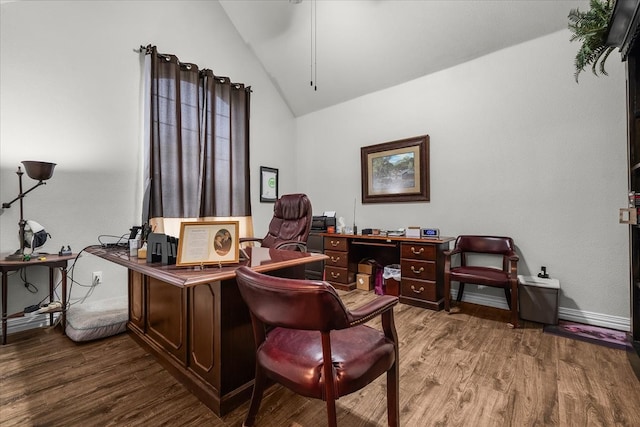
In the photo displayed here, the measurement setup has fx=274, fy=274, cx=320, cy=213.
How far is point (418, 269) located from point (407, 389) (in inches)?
59.8

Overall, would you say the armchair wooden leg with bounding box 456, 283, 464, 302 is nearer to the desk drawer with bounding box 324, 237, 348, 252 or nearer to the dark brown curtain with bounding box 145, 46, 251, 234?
the desk drawer with bounding box 324, 237, 348, 252

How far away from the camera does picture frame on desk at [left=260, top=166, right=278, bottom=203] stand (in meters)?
4.28

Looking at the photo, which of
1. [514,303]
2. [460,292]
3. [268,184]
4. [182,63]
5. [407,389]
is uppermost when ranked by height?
[182,63]

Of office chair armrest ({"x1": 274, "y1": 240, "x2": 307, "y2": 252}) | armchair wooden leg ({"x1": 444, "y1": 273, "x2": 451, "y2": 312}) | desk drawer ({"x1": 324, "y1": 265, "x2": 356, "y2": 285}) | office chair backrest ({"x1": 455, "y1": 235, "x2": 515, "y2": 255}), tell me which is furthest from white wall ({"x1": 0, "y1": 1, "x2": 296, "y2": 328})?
office chair backrest ({"x1": 455, "y1": 235, "x2": 515, "y2": 255})

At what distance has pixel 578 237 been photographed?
2.56 meters

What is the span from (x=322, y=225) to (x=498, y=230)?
2.16 m

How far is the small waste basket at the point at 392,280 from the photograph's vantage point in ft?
10.6

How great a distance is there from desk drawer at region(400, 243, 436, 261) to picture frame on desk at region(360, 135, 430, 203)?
77 cm

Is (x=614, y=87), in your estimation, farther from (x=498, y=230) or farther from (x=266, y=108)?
(x=266, y=108)

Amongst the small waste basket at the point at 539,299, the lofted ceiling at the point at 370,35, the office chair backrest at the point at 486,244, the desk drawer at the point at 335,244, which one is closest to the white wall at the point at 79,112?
the lofted ceiling at the point at 370,35

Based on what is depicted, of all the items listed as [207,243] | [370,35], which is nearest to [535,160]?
[370,35]

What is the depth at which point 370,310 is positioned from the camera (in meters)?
1.04

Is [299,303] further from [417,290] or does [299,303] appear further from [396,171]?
[396,171]

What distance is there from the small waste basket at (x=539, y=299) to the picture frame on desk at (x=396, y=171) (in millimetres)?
1369
